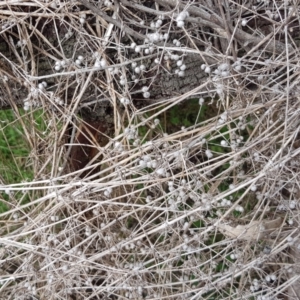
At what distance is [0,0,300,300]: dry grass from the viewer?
3.17ft

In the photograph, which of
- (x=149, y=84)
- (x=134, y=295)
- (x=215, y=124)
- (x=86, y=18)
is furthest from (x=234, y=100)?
(x=134, y=295)

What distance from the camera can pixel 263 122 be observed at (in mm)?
1038

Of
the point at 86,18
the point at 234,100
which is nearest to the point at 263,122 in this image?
the point at 234,100

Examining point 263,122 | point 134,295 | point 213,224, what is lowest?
point 134,295

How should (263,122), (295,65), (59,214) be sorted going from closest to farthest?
(295,65), (263,122), (59,214)

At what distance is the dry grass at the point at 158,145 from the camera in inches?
38.0

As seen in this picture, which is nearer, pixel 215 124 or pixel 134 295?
pixel 215 124

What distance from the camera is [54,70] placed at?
1103 mm

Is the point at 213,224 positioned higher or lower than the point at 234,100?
lower

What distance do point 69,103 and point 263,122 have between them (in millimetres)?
420

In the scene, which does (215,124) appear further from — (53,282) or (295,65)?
(53,282)

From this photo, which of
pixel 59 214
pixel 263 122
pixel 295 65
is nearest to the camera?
pixel 295 65

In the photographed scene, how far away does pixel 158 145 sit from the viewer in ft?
3.33

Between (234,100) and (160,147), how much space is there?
0.19 m
